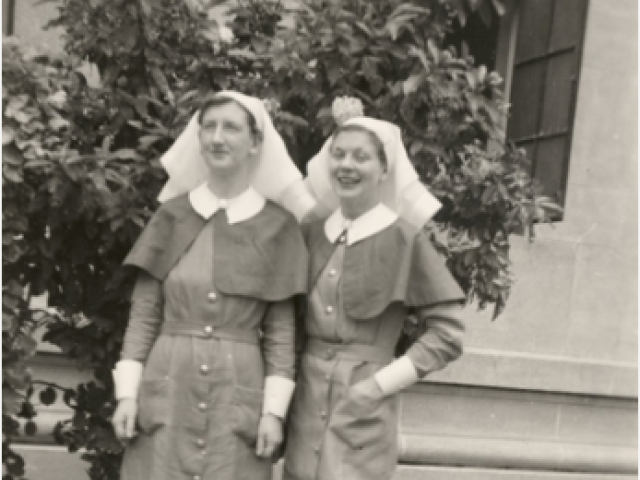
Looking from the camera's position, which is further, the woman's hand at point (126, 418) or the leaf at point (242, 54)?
the leaf at point (242, 54)

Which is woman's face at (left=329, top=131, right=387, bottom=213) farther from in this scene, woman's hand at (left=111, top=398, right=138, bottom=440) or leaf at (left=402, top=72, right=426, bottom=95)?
woman's hand at (left=111, top=398, right=138, bottom=440)

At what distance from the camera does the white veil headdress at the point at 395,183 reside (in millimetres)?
3094

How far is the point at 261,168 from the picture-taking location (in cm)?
316

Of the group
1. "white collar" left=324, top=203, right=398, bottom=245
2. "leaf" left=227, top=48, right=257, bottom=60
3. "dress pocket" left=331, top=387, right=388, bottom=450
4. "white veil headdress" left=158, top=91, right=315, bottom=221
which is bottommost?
"dress pocket" left=331, top=387, right=388, bottom=450

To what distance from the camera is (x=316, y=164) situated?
10.8 feet

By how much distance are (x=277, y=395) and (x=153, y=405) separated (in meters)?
0.38

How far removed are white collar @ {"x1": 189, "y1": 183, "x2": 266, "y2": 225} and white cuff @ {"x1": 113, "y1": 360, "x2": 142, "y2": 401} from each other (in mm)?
514

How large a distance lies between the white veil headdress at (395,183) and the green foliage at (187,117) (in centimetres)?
29

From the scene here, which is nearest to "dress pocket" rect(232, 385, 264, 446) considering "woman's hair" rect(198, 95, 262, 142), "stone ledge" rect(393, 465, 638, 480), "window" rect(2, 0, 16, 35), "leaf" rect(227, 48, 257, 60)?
"woman's hair" rect(198, 95, 262, 142)

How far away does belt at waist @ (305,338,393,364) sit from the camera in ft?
10.1

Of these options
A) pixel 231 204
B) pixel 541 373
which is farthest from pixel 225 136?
pixel 541 373

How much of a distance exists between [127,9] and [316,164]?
2.78 feet

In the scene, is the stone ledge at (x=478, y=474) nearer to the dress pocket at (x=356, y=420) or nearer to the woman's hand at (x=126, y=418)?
the dress pocket at (x=356, y=420)

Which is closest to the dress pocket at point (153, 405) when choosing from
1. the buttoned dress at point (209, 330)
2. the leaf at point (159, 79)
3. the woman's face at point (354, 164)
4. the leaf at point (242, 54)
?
the buttoned dress at point (209, 330)
